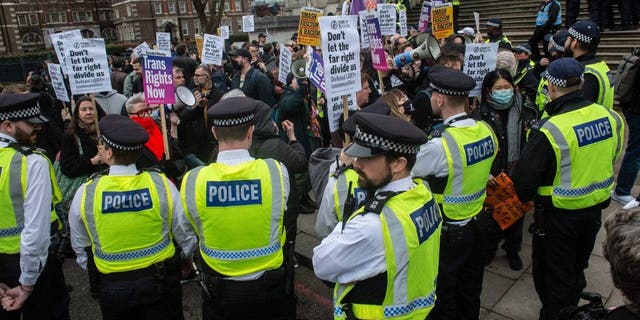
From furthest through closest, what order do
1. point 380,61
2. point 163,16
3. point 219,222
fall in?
point 163,16
point 380,61
point 219,222

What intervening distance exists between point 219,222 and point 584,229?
9.33ft

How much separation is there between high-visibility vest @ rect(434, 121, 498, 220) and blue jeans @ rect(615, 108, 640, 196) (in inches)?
139

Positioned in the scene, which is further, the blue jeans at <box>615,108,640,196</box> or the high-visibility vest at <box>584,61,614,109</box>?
the blue jeans at <box>615,108,640,196</box>

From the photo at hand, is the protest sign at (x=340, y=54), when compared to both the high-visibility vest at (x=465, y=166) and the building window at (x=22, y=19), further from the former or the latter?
the building window at (x=22, y=19)

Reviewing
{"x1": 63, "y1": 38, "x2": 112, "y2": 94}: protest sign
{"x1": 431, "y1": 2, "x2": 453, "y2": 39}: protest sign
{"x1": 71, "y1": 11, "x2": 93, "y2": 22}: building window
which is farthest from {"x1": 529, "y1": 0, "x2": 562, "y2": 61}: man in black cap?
{"x1": 71, "y1": 11, "x2": 93, "y2": 22}: building window

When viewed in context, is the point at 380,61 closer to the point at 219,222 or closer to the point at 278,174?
the point at 278,174

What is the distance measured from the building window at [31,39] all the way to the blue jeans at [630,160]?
80000mm

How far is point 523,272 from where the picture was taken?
486 cm

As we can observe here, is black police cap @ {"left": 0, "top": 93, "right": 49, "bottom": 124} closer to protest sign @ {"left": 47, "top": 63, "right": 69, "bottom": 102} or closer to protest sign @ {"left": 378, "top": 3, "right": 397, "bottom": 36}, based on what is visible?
protest sign @ {"left": 47, "top": 63, "right": 69, "bottom": 102}

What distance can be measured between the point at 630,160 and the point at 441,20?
3526 millimetres

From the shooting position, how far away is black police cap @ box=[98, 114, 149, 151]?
294cm

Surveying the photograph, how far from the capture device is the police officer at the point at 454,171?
3299mm

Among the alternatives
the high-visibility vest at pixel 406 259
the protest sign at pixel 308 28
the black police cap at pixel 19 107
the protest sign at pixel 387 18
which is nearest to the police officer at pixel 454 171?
the high-visibility vest at pixel 406 259

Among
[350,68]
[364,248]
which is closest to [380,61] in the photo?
[350,68]
